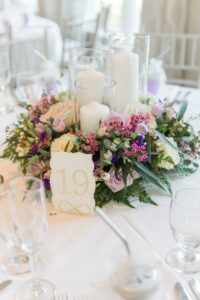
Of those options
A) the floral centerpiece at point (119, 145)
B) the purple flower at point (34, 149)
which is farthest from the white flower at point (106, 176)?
the purple flower at point (34, 149)

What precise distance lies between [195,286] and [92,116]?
1.56 ft

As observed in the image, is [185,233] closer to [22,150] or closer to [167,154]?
[167,154]

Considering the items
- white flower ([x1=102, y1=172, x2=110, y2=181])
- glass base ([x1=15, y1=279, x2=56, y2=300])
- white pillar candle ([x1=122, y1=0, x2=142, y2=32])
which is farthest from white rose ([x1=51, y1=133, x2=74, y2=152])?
white pillar candle ([x1=122, y1=0, x2=142, y2=32])

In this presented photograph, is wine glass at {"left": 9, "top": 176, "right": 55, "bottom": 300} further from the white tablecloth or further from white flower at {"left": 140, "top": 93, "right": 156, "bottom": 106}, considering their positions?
the white tablecloth

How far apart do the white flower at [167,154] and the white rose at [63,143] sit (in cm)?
22

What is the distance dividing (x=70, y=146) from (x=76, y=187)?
0.10m

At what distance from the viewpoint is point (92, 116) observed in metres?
1.06

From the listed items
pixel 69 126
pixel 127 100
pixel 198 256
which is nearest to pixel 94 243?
pixel 198 256

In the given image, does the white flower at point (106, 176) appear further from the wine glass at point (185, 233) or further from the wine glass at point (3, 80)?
the wine glass at point (3, 80)

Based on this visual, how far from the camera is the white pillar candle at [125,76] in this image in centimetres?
119

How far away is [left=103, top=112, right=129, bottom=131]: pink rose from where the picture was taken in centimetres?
103

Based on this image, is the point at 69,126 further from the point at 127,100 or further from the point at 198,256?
the point at 198,256

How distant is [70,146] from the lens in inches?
40.1

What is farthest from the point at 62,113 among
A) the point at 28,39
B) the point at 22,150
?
the point at 28,39
